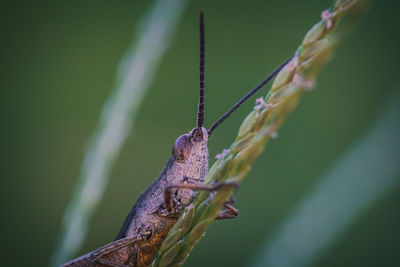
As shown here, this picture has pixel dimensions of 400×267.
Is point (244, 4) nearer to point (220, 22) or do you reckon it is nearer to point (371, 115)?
point (220, 22)

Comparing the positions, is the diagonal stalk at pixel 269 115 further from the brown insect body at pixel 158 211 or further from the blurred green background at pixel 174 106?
the blurred green background at pixel 174 106

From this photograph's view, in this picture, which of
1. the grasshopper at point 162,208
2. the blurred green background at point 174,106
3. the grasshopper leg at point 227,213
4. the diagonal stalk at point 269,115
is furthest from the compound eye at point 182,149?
the blurred green background at point 174,106

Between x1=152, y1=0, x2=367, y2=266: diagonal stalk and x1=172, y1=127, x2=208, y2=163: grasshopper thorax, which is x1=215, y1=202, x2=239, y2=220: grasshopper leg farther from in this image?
x1=152, y1=0, x2=367, y2=266: diagonal stalk

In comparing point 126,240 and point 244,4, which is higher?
point 244,4

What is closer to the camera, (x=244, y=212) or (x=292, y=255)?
(x=292, y=255)

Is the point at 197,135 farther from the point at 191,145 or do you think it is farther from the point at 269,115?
the point at 269,115

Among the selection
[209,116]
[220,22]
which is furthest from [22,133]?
[220,22]
